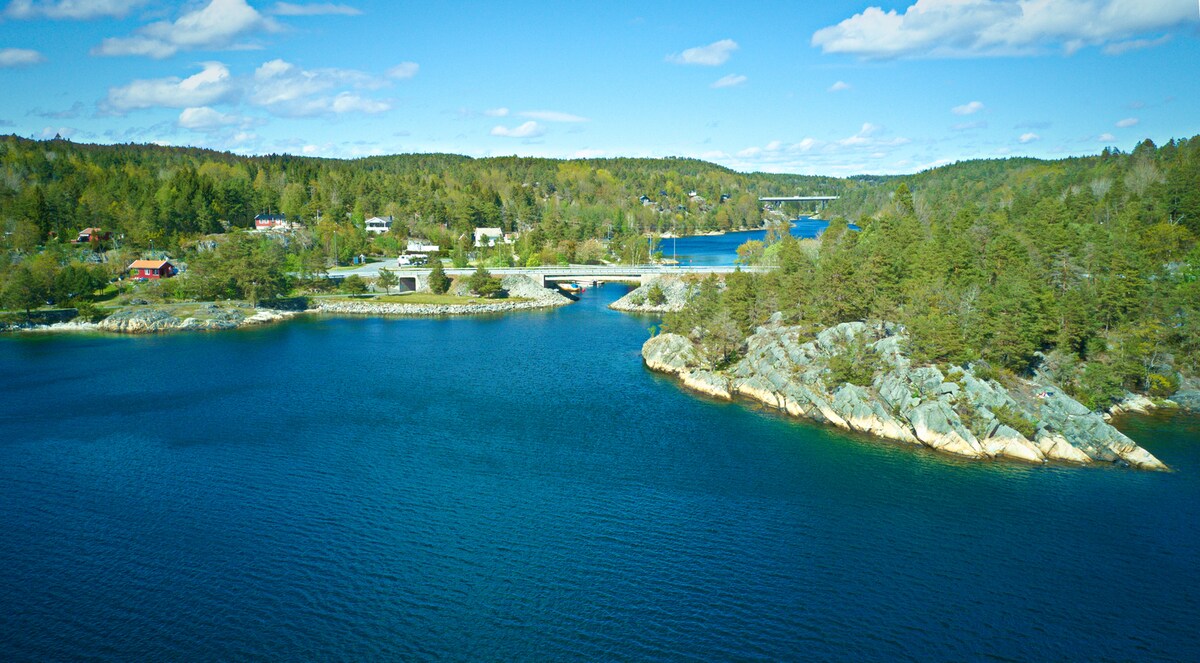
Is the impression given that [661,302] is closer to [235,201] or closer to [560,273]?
[560,273]

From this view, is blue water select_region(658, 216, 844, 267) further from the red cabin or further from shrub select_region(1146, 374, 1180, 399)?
the red cabin

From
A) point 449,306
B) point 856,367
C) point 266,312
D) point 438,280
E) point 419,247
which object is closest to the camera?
point 856,367

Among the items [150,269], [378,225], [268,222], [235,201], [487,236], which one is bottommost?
[150,269]

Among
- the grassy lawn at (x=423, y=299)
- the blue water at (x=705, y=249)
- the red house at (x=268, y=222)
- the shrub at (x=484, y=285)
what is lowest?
the grassy lawn at (x=423, y=299)

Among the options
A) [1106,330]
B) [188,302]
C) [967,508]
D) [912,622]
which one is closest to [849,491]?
[967,508]

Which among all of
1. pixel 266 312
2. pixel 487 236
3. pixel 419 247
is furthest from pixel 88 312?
pixel 487 236

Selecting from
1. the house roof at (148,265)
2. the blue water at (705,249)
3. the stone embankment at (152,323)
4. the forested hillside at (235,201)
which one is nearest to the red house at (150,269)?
the house roof at (148,265)

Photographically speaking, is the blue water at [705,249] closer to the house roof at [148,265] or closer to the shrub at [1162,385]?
the shrub at [1162,385]
